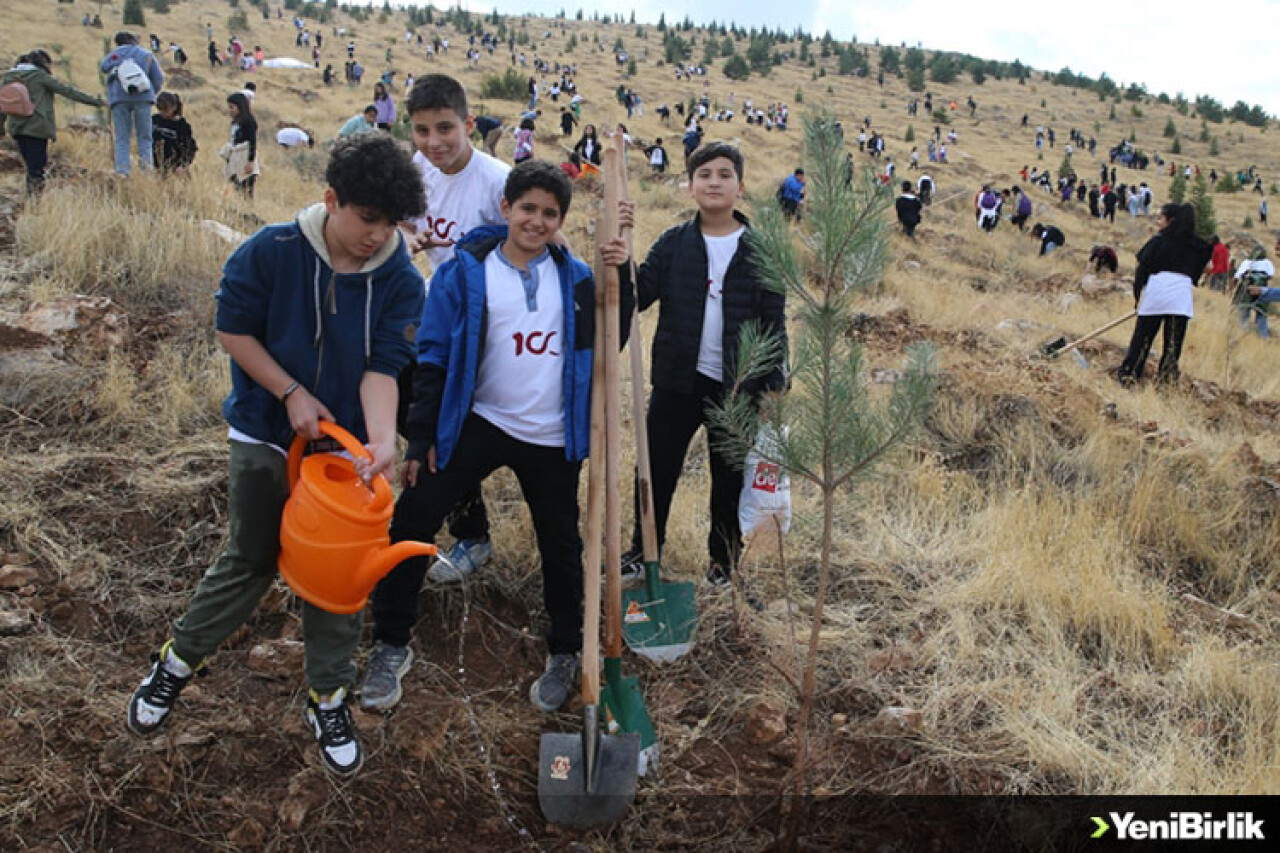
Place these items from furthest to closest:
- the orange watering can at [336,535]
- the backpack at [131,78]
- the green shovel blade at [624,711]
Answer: the backpack at [131,78]
the green shovel blade at [624,711]
the orange watering can at [336,535]

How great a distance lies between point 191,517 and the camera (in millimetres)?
3287

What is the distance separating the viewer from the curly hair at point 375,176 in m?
1.95

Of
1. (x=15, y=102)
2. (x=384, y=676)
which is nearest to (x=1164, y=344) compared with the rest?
(x=384, y=676)

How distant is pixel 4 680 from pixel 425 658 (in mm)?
1209

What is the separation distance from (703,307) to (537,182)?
0.87m

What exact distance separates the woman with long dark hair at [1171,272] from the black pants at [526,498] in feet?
21.0

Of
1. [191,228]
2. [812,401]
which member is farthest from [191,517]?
[191,228]

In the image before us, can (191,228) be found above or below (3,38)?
below

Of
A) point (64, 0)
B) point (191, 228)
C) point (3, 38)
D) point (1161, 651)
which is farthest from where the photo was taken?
point (64, 0)

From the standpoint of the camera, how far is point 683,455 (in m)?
3.37

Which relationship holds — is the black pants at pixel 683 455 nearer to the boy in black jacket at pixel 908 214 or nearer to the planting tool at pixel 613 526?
the planting tool at pixel 613 526

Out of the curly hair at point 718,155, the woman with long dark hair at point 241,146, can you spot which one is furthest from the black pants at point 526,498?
the woman with long dark hair at point 241,146

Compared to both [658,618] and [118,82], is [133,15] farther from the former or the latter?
[658,618]

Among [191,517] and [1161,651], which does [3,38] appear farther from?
[1161,651]
